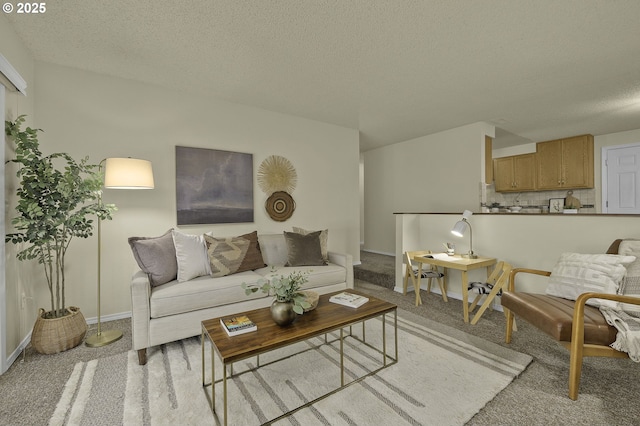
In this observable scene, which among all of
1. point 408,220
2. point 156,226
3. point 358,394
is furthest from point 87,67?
point 408,220

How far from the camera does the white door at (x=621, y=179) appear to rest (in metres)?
4.89

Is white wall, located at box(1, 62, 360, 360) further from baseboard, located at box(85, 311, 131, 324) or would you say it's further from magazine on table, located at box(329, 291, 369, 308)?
magazine on table, located at box(329, 291, 369, 308)

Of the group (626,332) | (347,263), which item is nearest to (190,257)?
(347,263)

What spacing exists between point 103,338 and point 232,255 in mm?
1263

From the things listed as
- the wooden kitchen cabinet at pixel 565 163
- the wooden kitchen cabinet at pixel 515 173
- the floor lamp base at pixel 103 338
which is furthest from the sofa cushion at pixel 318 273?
the wooden kitchen cabinet at pixel 565 163

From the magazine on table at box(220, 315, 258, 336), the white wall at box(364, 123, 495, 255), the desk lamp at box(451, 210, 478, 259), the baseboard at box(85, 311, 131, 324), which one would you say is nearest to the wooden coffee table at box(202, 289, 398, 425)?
the magazine on table at box(220, 315, 258, 336)

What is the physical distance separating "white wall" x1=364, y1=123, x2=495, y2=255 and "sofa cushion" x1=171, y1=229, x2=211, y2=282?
4.03 m

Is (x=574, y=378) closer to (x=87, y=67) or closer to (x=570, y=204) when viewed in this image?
(x=87, y=67)

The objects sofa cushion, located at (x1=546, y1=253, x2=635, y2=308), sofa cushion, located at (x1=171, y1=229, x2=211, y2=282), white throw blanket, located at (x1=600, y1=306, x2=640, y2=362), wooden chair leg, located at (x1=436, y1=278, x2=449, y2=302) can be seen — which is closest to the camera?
white throw blanket, located at (x1=600, y1=306, x2=640, y2=362)

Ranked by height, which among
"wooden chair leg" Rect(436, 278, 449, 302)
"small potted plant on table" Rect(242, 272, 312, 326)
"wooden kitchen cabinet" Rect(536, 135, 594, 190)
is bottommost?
"wooden chair leg" Rect(436, 278, 449, 302)

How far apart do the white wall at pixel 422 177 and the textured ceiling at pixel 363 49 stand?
90 centimetres

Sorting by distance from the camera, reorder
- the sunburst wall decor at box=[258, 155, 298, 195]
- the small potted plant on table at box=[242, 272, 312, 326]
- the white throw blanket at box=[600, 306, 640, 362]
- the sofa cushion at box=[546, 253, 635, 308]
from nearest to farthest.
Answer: the white throw blanket at box=[600, 306, 640, 362] → the small potted plant on table at box=[242, 272, 312, 326] → the sofa cushion at box=[546, 253, 635, 308] → the sunburst wall decor at box=[258, 155, 298, 195]

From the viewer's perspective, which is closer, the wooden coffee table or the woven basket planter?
the wooden coffee table

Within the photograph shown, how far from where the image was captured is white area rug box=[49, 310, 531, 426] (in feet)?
5.05
